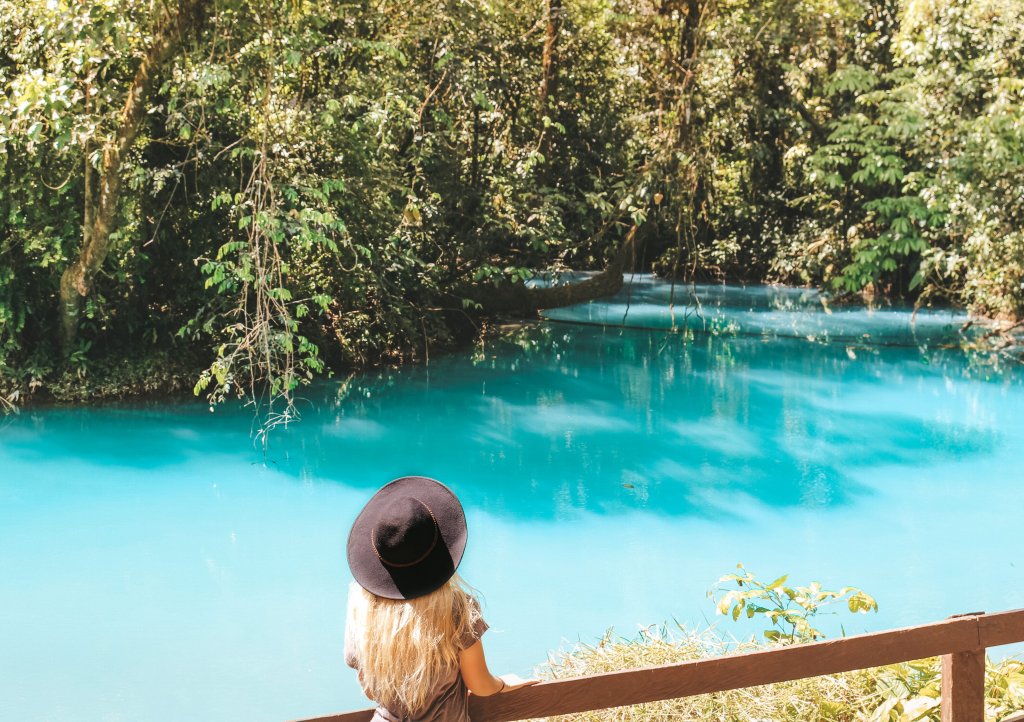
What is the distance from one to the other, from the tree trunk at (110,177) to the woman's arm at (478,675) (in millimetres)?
7803

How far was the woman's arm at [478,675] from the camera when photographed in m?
2.03

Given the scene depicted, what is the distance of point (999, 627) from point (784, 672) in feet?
1.71

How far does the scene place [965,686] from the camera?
2355mm

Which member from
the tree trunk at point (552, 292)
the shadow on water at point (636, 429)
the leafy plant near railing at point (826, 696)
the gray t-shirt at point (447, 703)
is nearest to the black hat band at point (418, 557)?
the gray t-shirt at point (447, 703)

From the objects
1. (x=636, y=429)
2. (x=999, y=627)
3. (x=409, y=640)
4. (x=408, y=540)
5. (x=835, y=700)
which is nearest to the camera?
(x=408, y=540)

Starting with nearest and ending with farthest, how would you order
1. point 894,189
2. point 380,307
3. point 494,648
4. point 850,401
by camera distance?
point 494,648
point 850,401
point 380,307
point 894,189

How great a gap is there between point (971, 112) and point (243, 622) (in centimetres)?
1279

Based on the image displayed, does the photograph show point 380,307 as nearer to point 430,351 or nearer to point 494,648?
point 430,351

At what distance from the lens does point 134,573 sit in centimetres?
648

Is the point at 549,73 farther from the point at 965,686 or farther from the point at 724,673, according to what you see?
the point at 724,673

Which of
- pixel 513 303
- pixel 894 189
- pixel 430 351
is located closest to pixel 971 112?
pixel 894 189

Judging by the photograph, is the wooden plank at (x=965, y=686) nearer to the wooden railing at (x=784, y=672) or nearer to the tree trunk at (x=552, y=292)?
the wooden railing at (x=784, y=672)

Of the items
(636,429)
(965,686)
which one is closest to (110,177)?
(636,429)

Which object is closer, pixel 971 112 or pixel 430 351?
pixel 430 351
